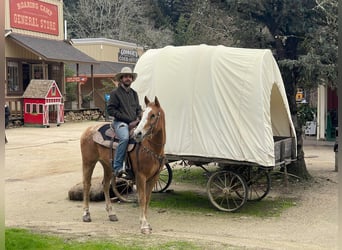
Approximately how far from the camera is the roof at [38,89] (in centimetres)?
2708

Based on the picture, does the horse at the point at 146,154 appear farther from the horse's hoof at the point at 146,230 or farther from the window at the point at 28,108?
the window at the point at 28,108

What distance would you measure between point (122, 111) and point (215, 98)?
1.92m

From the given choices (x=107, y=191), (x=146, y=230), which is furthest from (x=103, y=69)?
(x=146, y=230)

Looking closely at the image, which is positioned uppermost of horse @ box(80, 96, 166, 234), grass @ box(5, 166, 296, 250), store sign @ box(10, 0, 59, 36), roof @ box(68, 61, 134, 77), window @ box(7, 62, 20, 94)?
store sign @ box(10, 0, 59, 36)

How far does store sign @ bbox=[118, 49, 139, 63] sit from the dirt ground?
29162mm

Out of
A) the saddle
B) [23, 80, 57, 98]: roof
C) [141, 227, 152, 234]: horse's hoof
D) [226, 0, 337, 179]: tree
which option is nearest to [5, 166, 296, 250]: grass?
[141, 227, 152, 234]: horse's hoof

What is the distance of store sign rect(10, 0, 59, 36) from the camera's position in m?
28.8

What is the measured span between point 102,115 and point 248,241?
2791cm

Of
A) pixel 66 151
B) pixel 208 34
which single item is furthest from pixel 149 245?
pixel 66 151

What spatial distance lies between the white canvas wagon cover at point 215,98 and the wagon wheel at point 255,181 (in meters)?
1.04

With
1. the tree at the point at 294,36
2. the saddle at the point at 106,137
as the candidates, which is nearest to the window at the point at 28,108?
the tree at the point at 294,36

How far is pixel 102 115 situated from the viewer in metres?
34.2

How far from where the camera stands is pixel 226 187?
9.41 meters

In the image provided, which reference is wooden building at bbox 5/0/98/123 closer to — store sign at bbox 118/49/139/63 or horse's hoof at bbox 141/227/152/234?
store sign at bbox 118/49/139/63
